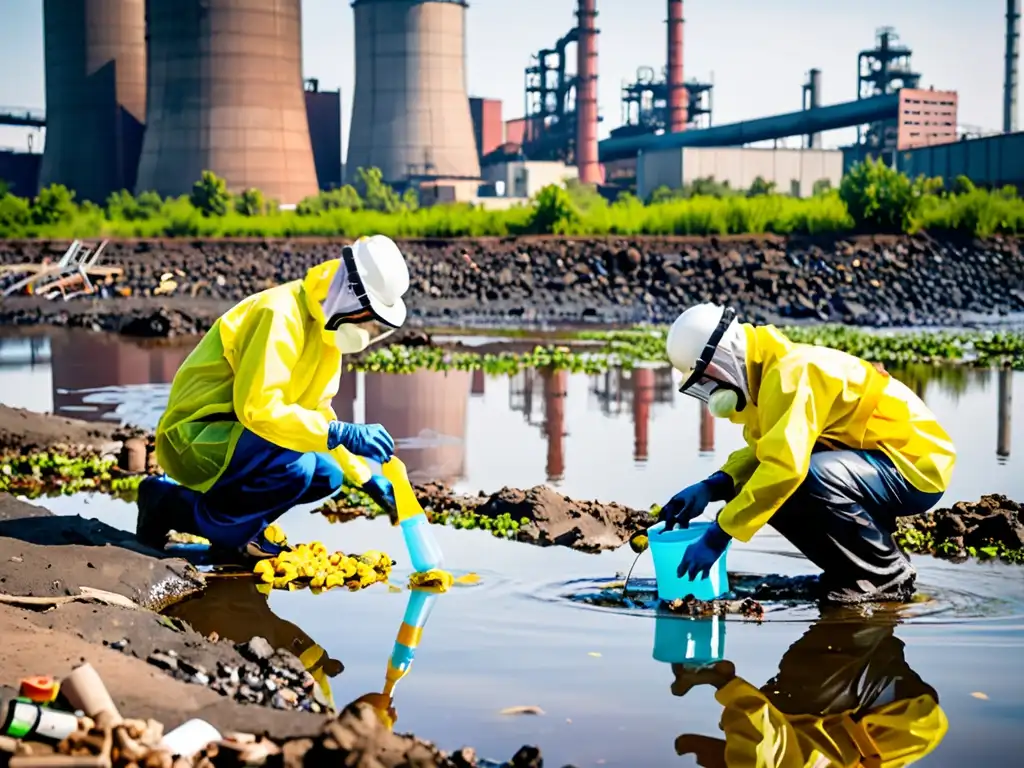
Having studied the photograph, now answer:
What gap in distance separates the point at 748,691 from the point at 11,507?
10.7 feet

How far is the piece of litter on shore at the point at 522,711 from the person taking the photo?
4.02m

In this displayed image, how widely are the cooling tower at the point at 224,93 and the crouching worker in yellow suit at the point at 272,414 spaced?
1402 inches

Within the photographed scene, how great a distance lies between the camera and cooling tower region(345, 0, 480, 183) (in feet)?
151

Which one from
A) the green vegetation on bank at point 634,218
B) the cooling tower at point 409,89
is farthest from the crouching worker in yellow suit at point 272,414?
the cooling tower at point 409,89

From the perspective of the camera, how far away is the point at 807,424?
15.9 feet

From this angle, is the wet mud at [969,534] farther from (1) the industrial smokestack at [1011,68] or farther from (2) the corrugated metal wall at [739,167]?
(1) the industrial smokestack at [1011,68]

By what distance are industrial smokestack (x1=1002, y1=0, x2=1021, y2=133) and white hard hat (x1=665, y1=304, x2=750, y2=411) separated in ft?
167

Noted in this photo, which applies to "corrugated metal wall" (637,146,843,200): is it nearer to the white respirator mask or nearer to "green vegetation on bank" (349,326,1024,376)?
"green vegetation on bank" (349,326,1024,376)

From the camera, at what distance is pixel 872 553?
205 inches

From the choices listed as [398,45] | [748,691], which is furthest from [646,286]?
[398,45]

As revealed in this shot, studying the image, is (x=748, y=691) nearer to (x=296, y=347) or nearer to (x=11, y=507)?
(x=296, y=347)

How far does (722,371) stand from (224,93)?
36.9m

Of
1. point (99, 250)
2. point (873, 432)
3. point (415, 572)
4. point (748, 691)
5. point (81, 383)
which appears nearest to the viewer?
point (748, 691)

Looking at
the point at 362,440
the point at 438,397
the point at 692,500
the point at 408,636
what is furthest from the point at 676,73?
the point at 408,636
